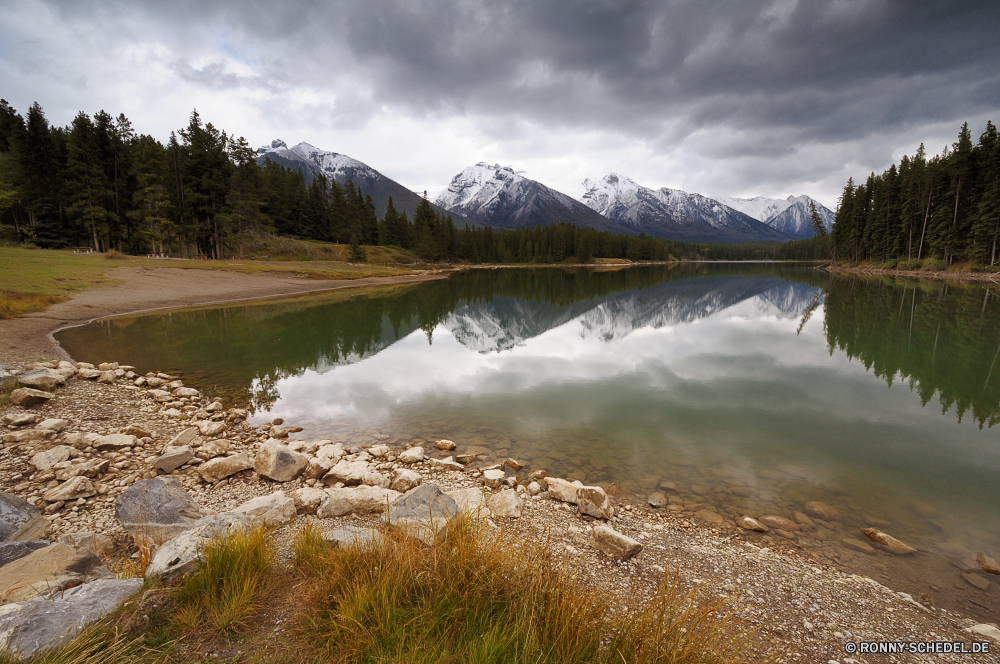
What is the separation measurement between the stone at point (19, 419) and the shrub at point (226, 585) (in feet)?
29.5

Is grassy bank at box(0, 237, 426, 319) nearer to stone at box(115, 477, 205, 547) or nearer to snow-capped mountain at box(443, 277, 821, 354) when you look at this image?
snow-capped mountain at box(443, 277, 821, 354)

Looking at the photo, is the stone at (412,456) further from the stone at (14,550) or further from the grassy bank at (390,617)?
the stone at (14,550)

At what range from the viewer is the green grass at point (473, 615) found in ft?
9.30

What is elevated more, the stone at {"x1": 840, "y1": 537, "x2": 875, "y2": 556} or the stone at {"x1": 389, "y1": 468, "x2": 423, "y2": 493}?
the stone at {"x1": 389, "y1": 468, "x2": 423, "y2": 493}

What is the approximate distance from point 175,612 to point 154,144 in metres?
83.7

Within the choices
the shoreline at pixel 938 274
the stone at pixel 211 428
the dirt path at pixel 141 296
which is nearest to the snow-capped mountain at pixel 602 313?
the stone at pixel 211 428

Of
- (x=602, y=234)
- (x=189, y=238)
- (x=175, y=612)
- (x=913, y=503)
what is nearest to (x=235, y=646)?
(x=175, y=612)

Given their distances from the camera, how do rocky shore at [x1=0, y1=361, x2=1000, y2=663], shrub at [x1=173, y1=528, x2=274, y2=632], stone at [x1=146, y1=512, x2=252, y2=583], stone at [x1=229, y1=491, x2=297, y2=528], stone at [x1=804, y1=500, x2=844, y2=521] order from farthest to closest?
stone at [x1=804, y1=500, x2=844, y2=521], stone at [x1=229, y1=491, x2=297, y2=528], rocky shore at [x1=0, y1=361, x2=1000, y2=663], stone at [x1=146, y1=512, x2=252, y2=583], shrub at [x1=173, y1=528, x2=274, y2=632]

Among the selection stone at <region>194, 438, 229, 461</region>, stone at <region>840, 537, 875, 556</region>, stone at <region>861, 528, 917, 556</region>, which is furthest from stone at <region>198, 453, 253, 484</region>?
stone at <region>861, 528, 917, 556</region>

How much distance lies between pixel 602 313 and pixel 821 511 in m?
30.6

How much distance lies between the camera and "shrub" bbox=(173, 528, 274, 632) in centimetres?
318

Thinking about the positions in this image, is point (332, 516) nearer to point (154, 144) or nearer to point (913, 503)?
point (913, 503)

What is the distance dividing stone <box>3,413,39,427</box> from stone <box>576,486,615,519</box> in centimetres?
1211

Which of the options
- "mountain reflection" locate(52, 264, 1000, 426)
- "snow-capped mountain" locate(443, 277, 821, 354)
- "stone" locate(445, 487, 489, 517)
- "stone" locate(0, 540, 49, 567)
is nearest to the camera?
"stone" locate(0, 540, 49, 567)
